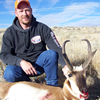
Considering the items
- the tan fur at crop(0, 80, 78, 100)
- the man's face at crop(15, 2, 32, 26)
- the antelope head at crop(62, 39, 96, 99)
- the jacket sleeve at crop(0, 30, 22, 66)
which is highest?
the man's face at crop(15, 2, 32, 26)

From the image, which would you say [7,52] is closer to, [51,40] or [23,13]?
[23,13]

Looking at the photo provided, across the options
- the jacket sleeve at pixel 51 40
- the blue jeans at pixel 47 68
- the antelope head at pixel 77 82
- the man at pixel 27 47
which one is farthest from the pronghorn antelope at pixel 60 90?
the jacket sleeve at pixel 51 40

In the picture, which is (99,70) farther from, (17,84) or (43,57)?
(17,84)

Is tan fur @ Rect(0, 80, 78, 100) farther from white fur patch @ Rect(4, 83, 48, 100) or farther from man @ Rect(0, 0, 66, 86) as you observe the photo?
man @ Rect(0, 0, 66, 86)

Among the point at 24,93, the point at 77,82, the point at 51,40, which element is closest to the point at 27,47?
the point at 51,40

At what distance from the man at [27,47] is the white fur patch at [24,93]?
0.59m

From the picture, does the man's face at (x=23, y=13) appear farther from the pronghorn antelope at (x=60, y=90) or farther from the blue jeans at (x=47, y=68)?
the pronghorn antelope at (x=60, y=90)

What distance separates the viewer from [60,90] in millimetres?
2389

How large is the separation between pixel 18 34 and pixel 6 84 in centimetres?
131

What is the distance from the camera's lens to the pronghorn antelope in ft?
6.80

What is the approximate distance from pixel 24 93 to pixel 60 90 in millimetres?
696

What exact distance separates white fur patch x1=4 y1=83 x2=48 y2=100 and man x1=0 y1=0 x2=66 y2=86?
0.59 meters

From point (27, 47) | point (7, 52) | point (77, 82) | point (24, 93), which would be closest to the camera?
point (77, 82)

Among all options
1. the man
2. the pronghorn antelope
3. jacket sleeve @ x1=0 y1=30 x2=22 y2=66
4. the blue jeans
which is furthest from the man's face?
the pronghorn antelope
